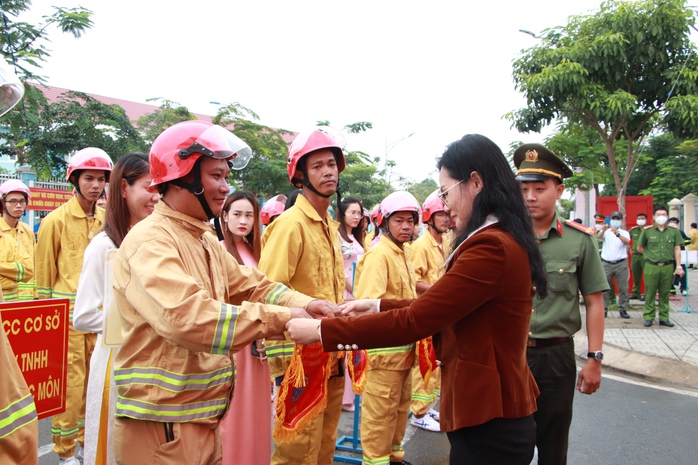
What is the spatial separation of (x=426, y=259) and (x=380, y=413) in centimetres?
198

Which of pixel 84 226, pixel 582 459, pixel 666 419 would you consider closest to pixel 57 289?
pixel 84 226

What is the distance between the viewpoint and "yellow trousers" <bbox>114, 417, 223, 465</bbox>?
2.09 metres

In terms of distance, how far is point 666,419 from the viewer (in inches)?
217

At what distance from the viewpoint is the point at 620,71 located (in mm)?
10617

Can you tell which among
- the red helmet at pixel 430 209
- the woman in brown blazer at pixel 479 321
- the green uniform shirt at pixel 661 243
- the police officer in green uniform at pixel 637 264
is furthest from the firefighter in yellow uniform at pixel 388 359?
the police officer in green uniform at pixel 637 264

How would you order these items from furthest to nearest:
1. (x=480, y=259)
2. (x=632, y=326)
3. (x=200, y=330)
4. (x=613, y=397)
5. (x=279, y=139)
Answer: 1. (x=279, y=139)
2. (x=632, y=326)
3. (x=613, y=397)
4. (x=480, y=259)
5. (x=200, y=330)

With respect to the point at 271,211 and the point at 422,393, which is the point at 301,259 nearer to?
the point at 422,393

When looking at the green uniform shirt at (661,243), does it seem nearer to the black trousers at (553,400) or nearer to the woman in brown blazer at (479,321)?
the black trousers at (553,400)

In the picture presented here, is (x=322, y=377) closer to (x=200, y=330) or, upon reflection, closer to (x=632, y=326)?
(x=200, y=330)

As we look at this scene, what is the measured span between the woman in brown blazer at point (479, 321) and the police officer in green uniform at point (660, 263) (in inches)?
356

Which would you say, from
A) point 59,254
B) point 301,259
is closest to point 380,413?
point 301,259

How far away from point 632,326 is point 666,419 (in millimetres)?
4917

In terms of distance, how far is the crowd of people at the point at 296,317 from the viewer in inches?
81.3

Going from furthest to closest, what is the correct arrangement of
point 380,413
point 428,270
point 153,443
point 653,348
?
point 653,348
point 428,270
point 380,413
point 153,443
